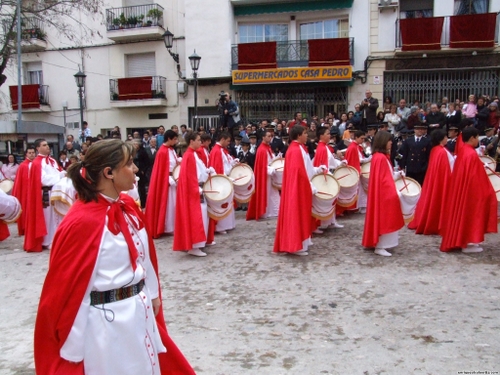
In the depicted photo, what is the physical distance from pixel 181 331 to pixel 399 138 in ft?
33.4

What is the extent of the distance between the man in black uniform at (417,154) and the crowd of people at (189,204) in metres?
0.03

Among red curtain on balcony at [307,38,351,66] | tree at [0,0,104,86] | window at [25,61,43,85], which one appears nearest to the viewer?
tree at [0,0,104,86]

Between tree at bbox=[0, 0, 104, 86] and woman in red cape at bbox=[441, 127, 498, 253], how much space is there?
639 inches

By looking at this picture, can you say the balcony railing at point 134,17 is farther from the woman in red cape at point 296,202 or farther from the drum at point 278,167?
the woman in red cape at point 296,202

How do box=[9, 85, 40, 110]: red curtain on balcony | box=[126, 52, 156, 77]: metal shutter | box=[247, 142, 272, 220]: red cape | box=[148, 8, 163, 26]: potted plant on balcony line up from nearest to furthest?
box=[247, 142, 272, 220]: red cape → box=[148, 8, 163, 26]: potted plant on balcony → box=[126, 52, 156, 77]: metal shutter → box=[9, 85, 40, 110]: red curtain on balcony

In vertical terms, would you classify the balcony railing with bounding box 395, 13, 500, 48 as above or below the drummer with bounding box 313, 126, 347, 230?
above

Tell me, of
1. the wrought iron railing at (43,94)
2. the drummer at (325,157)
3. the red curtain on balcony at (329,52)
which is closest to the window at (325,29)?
the red curtain on balcony at (329,52)

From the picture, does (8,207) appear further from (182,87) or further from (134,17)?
(134,17)

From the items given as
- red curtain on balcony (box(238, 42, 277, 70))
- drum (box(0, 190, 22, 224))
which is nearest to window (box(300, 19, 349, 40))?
red curtain on balcony (box(238, 42, 277, 70))

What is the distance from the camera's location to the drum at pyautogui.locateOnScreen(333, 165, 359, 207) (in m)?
8.34

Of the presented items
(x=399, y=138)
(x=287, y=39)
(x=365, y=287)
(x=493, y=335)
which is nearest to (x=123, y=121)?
(x=287, y=39)

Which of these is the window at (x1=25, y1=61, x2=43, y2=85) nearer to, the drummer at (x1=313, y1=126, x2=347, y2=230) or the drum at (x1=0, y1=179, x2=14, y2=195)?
the drum at (x1=0, y1=179, x2=14, y2=195)

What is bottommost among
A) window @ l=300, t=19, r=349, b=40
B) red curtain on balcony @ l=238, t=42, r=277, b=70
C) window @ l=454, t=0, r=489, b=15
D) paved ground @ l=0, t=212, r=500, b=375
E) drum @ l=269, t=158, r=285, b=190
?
paved ground @ l=0, t=212, r=500, b=375

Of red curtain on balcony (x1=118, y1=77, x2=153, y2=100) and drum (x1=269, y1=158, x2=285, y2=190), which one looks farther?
red curtain on balcony (x1=118, y1=77, x2=153, y2=100)
